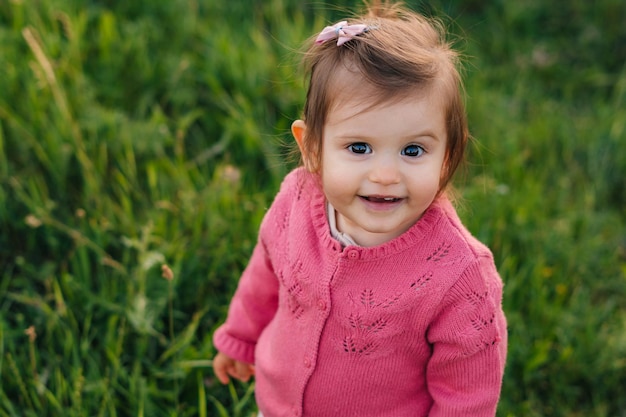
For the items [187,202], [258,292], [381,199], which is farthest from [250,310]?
[187,202]

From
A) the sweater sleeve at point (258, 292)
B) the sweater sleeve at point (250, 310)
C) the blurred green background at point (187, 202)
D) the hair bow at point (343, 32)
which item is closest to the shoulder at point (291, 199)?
the sweater sleeve at point (258, 292)

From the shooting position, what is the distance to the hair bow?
1.45 metres

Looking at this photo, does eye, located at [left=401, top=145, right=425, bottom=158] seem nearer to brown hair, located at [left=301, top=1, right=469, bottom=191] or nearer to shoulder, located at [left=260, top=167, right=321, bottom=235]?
brown hair, located at [left=301, top=1, right=469, bottom=191]

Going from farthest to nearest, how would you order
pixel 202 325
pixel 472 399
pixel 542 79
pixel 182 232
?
pixel 542 79 < pixel 182 232 < pixel 202 325 < pixel 472 399

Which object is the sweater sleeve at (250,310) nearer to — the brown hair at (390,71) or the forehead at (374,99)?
the brown hair at (390,71)

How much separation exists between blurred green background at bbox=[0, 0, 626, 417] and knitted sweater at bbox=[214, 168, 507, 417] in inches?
20.3

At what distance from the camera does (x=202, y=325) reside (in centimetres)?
243

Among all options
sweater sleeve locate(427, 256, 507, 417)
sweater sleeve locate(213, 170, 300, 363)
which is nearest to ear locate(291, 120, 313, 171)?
sweater sleeve locate(213, 170, 300, 363)

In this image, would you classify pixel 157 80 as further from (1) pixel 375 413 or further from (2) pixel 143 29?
(1) pixel 375 413

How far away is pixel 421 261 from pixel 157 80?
200 centimetres

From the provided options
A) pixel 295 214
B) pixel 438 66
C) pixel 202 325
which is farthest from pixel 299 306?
pixel 202 325

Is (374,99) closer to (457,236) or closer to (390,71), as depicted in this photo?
(390,71)

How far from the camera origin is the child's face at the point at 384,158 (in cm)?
141

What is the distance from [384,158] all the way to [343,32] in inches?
10.1
